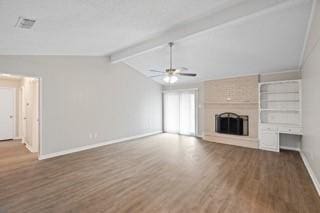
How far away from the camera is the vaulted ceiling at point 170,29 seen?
7.97ft

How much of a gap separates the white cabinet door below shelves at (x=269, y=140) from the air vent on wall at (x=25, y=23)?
20.3ft

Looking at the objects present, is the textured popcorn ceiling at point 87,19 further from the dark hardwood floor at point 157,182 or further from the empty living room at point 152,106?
the dark hardwood floor at point 157,182

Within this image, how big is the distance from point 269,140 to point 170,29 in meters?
4.40

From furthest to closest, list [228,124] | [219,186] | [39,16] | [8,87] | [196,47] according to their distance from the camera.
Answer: [8,87] < [228,124] < [196,47] < [219,186] < [39,16]

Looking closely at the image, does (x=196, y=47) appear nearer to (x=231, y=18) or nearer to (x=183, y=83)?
(x=231, y=18)

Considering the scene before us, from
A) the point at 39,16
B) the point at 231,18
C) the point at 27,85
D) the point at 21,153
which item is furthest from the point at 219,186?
the point at 27,85

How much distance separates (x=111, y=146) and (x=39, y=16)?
14.1 ft

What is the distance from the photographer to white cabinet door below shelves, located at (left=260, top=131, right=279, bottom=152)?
5.21 m

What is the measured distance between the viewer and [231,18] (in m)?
3.09

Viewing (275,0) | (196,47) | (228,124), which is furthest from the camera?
(228,124)

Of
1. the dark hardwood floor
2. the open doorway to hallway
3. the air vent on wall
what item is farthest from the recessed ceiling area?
the open doorway to hallway

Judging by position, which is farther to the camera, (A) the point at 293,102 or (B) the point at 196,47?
(A) the point at 293,102

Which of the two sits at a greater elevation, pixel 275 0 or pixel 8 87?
pixel 275 0

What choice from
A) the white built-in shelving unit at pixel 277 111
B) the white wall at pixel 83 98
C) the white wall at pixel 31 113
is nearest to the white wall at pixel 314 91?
the white built-in shelving unit at pixel 277 111
